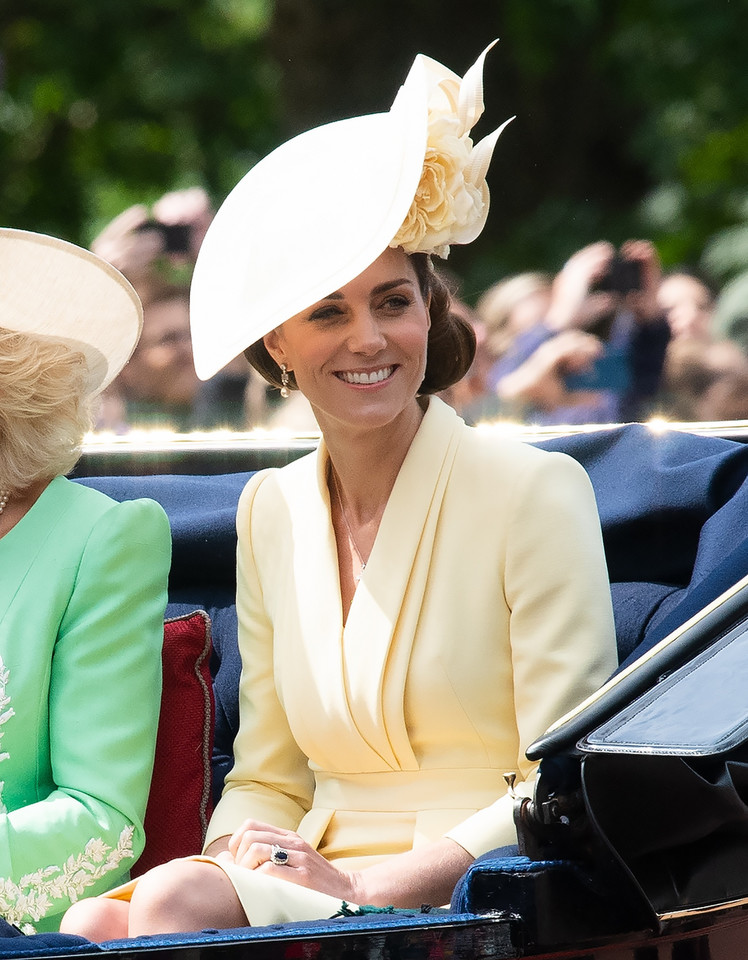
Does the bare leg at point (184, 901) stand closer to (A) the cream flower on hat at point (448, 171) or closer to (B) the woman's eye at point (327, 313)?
(B) the woman's eye at point (327, 313)

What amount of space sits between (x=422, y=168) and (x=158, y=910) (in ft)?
3.55

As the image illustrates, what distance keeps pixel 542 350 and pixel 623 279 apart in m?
0.47

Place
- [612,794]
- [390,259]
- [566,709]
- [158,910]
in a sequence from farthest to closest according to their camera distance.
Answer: [390,259], [566,709], [158,910], [612,794]

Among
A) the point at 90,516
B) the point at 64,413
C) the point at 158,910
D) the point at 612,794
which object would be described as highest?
the point at 64,413

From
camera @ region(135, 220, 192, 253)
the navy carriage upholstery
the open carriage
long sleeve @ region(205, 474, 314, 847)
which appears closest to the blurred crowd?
camera @ region(135, 220, 192, 253)

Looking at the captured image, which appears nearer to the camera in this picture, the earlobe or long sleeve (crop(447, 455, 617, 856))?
long sleeve (crop(447, 455, 617, 856))

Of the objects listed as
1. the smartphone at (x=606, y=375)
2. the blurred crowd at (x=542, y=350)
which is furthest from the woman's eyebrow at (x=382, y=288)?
the smartphone at (x=606, y=375)

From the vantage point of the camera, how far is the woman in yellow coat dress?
220 centimetres

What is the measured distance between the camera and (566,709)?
7.04 ft

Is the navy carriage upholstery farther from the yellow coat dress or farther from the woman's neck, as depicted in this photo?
the woman's neck

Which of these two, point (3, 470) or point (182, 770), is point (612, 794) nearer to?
point (182, 770)

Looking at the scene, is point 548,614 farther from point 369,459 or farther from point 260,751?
point 260,751

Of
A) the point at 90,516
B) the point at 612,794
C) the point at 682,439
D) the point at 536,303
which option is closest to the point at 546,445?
the point at 682,439

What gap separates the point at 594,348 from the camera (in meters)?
5.09
